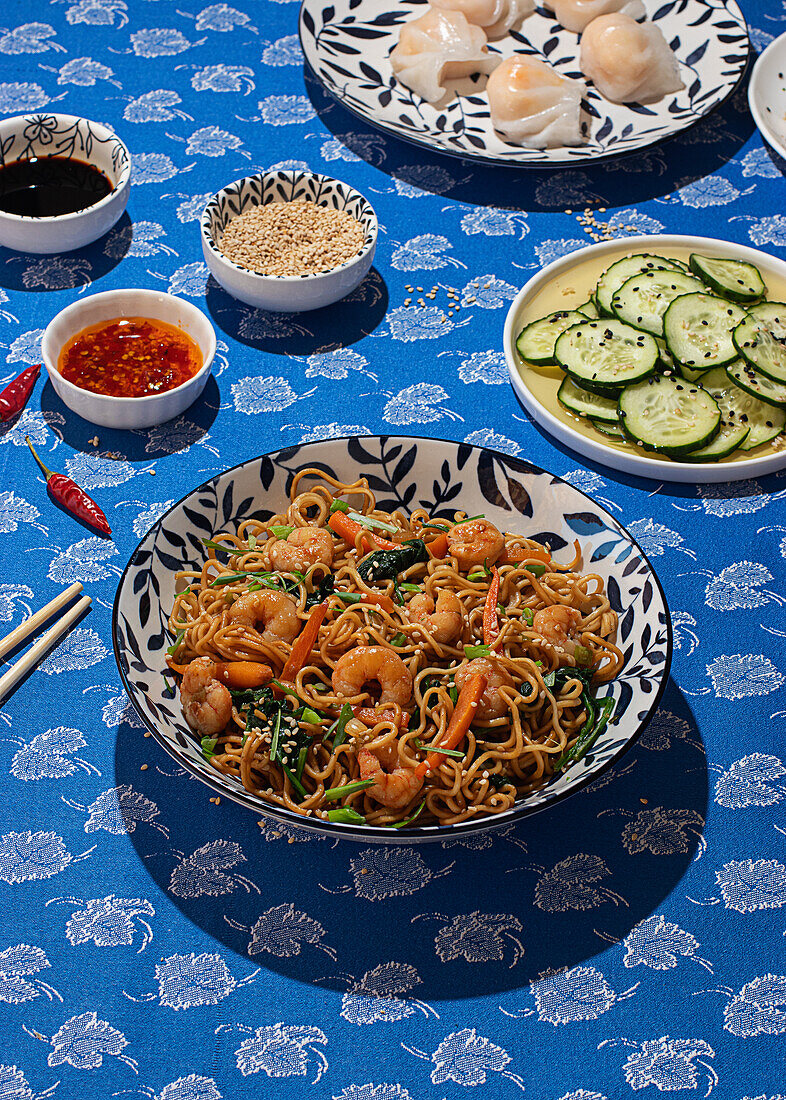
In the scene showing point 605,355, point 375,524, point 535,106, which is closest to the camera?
point 375,524

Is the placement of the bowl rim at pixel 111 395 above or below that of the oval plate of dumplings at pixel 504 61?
below

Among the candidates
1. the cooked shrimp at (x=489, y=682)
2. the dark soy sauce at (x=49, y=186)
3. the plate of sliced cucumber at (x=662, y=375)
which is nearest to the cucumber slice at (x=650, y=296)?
the plate of sliced cucumber at (x=662, y=375)

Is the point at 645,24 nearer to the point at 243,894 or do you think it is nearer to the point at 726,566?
the point at 726,566

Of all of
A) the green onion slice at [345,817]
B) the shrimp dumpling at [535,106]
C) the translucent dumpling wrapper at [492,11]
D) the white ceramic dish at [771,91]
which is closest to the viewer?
the green onion slice at [345,817]

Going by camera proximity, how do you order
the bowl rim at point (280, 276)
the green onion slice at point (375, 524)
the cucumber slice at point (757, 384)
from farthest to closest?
the bowl rim at point (280, 276)
the cucumber slice at point (757, 384)
the green onion slice at point (375, 524)

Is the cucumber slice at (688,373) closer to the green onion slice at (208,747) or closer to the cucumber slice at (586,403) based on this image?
the cucumber slice at (586,403)

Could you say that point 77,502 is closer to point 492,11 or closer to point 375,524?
point 375,524

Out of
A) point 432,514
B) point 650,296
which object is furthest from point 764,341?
point 432,514
